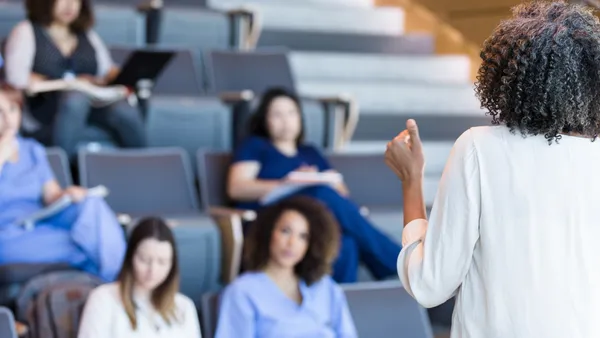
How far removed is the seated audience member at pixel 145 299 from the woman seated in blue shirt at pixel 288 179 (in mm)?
605

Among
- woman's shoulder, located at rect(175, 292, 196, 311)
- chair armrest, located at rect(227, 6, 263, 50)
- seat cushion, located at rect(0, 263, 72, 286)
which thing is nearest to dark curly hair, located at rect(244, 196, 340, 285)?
woman's shoulder, located at rect(175, 292, 196, 311)

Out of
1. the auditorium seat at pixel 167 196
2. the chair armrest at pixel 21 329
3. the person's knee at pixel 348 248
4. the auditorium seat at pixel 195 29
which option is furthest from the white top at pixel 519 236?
the auditorium seat at pixel 195 29

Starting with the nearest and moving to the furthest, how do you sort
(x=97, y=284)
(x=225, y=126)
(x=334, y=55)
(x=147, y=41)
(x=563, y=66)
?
(x=563, y=66) → (x=97, y=284) → (x=225, y=126) → (x=147, y=41) → (x=334, y=55)

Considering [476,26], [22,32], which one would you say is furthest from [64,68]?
[476,26]

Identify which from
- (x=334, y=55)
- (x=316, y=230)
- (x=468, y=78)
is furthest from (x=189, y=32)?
(x=316, y=230)

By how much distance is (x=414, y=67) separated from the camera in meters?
4.48

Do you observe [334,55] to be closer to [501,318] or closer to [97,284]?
[97,284]

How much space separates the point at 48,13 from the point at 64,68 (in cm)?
17

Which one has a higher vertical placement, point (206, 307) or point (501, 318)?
point (501, 318)

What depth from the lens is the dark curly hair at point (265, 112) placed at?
315 cm

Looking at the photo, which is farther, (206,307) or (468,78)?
(468,78)

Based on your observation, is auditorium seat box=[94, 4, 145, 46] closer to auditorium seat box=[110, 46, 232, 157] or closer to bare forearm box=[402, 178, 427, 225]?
auditorium seat box=[110, 46, 232, 157]

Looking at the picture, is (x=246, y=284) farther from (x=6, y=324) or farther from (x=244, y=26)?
(x=244, y=26)

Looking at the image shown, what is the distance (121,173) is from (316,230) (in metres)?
0.65
